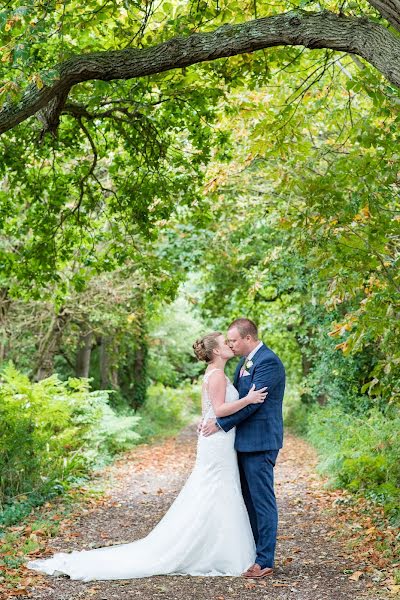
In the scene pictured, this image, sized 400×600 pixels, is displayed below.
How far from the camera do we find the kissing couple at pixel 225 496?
280 inches

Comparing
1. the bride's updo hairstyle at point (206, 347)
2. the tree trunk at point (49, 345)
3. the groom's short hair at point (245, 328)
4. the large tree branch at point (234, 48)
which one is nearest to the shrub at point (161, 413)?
the tree trunk at point (49, 345)

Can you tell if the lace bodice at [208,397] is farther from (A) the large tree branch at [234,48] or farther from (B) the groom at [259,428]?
(A) the large tree branch at [234,48]

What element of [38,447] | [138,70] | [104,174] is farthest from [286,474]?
[138,70]

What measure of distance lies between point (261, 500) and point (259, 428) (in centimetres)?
66

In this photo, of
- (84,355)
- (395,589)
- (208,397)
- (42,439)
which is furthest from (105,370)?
(395,589)

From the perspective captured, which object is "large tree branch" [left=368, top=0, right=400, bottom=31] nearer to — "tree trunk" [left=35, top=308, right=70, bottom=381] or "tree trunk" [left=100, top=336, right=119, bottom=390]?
"tree trunk" [left=35, top=308, right=70, bottom=381]

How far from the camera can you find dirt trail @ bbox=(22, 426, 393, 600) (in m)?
6.47

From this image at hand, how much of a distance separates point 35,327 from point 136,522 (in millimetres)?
11653

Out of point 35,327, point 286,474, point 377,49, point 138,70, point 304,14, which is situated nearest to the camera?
point 377,49

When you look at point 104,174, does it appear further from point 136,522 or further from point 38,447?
point 136,522

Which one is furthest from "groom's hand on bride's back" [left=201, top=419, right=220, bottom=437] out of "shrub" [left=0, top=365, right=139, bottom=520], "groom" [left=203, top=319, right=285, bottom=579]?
"shrub" [left=0, top=365, right=139, bottom=520]

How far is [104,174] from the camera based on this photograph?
59.8 feet

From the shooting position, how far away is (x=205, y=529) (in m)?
7.23

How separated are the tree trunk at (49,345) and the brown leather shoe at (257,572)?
43.5 ft
